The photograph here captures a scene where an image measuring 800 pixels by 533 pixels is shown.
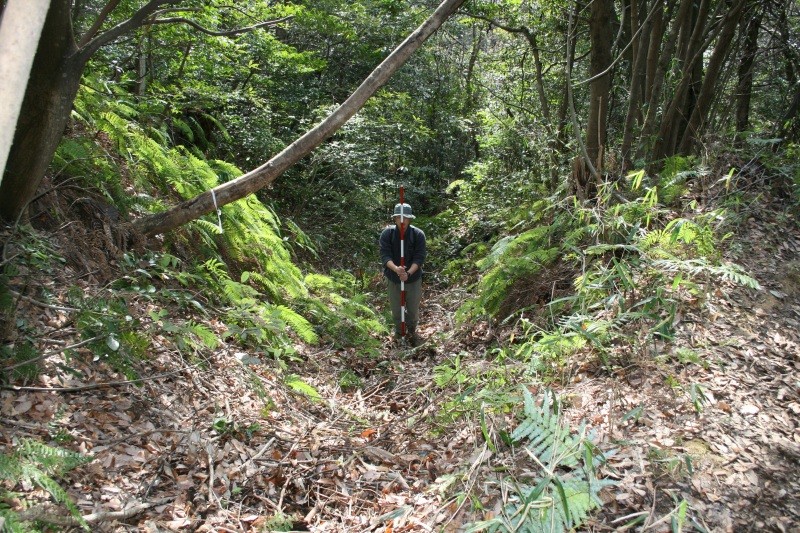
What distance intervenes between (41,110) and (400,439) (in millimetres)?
3468

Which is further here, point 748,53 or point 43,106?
point 748,53

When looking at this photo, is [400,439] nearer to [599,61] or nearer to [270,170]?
[270,170]

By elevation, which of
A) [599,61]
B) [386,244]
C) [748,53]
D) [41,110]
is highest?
[748,53]

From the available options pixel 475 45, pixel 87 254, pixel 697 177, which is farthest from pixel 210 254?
pixel 475 45

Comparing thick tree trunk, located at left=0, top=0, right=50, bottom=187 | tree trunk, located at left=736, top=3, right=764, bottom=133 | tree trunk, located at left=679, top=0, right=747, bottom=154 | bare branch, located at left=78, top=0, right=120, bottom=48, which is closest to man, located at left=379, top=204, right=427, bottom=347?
tree trunk, located at left=679, top=0, right=747, bottom=154

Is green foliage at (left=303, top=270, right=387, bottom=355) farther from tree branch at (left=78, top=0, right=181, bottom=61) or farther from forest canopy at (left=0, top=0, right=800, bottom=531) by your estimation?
tree branch at (left=78, top=0, right=181, bottom=61)

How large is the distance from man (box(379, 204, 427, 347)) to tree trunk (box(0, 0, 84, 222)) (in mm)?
4304

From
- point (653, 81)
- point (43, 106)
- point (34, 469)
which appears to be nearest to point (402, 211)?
point (653, 81)

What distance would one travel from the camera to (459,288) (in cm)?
1036

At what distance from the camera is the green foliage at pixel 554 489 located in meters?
2.76

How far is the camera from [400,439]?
4539 millimetres

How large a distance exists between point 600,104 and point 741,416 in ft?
16.0

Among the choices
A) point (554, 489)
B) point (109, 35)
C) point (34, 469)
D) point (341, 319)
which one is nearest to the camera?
point (34, 469)

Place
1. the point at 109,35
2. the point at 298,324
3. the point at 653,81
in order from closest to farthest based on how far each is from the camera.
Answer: the point at 109,35 < the point at 298,324 < the point at 653,81
